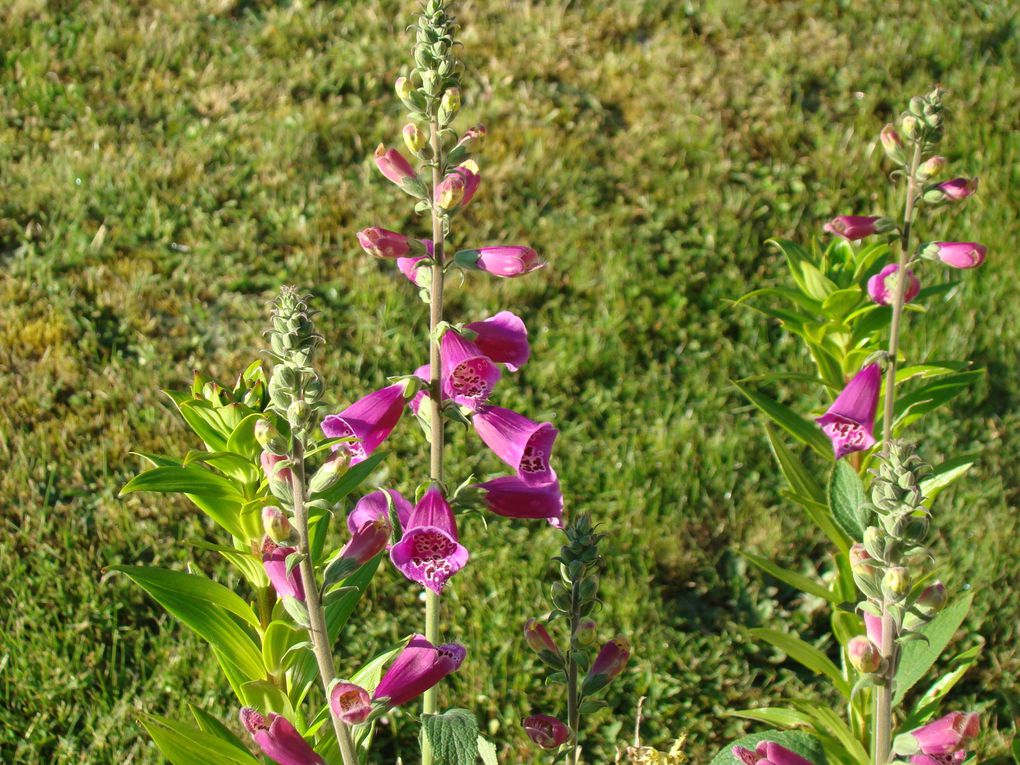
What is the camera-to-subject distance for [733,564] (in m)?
3.80

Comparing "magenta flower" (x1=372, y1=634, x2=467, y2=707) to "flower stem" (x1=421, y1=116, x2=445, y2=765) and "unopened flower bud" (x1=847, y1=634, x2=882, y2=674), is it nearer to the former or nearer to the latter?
"flower stem" (x1=421, y1=116, x2=445, y2=765)

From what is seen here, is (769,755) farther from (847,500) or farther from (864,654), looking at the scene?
(847,500)

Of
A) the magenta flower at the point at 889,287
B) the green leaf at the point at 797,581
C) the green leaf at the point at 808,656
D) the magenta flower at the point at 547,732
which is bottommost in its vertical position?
the green leaf at the point at 808,656

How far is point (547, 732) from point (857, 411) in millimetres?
1250

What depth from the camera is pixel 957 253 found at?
110 inches

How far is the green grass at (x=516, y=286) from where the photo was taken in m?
3.38

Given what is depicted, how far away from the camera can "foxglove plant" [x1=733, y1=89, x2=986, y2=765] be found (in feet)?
5.95

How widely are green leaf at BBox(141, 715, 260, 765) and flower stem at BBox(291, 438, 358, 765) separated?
1.28 ft

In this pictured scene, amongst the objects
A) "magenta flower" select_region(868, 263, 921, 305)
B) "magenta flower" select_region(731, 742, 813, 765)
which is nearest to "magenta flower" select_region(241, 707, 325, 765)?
"magenta flower" select_region(731, 742, 813, 765)

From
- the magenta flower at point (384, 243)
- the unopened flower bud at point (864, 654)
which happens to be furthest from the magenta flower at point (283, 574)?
the unopened flower bud at point (864, 654)

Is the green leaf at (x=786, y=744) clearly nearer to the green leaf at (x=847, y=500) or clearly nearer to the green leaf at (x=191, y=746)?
the green leaf at (x=847, y=500)

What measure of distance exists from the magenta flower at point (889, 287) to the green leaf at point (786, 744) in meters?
1.17

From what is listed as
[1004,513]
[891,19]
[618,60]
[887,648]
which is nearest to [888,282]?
[887,648]

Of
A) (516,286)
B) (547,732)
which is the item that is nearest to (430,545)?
(547,732)
